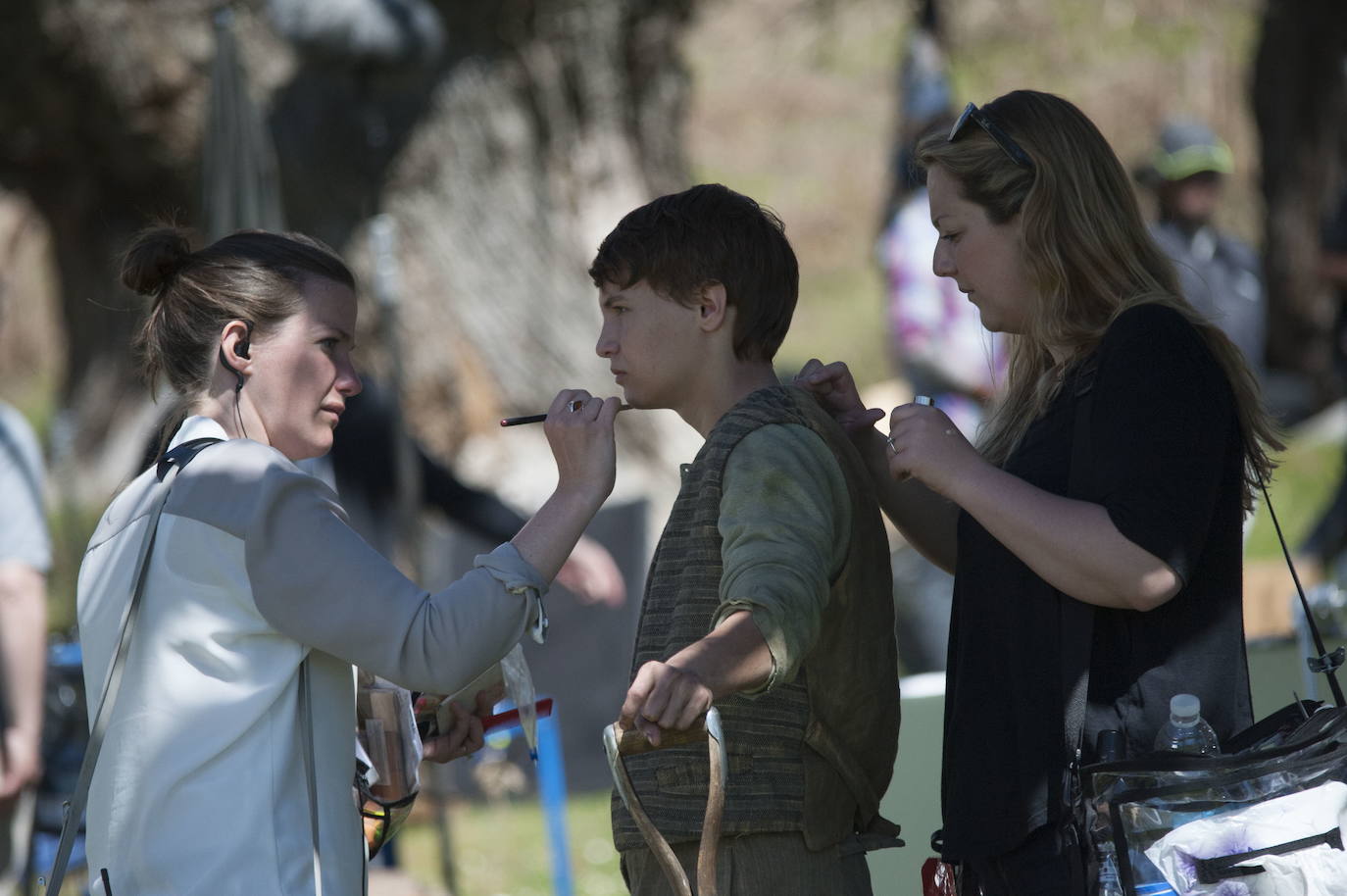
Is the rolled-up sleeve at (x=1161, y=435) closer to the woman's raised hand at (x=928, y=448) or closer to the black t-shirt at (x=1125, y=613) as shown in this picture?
the black t-shirt at (x=1125, y=613)

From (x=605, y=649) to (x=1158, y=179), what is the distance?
114 inches

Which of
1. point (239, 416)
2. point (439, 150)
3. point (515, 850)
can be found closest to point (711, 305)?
point (239, 416)

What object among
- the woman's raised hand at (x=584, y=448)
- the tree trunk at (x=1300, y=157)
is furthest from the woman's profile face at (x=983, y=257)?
the tree trunk at (x=1300, y=157)

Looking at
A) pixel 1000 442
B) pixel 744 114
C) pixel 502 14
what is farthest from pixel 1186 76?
pixel 1000 442

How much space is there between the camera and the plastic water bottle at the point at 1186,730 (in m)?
1.76

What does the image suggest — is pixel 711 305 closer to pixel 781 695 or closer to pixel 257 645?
pixel 781 695

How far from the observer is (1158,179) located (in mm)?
5664

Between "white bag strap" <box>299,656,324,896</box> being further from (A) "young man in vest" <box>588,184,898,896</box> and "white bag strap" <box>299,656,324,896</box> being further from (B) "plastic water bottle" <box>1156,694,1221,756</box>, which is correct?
(B) "plastic water bottle" <box>1156,694,1221,756</box>

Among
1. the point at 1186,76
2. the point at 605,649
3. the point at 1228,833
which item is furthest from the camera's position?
the point at 1186,76

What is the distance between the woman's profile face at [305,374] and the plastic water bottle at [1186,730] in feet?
3.65

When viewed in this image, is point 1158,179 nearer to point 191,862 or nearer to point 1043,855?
point 1043,855

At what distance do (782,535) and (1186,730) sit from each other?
1.69 ft

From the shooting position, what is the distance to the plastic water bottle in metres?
1.76

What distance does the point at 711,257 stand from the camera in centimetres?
209
